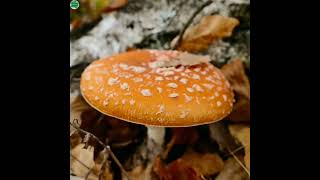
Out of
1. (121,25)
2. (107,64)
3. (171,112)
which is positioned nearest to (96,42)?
(121,25)

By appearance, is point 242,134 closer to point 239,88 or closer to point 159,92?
point 239,88

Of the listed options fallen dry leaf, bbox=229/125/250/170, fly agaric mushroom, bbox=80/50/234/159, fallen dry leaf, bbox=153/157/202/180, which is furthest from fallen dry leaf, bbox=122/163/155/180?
fallen dry leaf, bbox=229/125/250/170

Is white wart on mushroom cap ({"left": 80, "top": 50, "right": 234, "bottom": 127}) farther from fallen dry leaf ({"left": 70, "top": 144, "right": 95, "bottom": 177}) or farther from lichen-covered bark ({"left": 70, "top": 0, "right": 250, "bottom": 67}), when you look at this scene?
lichen-covered bark ({"left": 70, "top": 0, "right": 250, "bottom": 67})

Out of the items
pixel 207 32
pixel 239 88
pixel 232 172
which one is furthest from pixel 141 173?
pixel 207 32

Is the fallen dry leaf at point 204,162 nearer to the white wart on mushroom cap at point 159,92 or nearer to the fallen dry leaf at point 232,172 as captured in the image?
the fallen dry leaf at point 232,172
